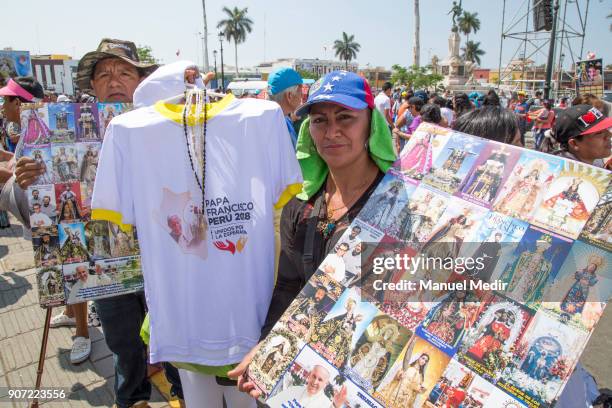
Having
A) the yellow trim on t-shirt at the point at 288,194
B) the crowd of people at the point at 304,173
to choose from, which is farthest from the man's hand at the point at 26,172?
the yellow trim on t-shirt at the point at 288,194

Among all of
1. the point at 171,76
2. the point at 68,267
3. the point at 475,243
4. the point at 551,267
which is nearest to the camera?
the point at 551,267

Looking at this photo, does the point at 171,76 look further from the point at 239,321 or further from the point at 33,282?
the point at 33,282

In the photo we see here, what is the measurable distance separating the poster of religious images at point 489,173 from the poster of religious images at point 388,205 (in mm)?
169

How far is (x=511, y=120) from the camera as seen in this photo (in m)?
2.13

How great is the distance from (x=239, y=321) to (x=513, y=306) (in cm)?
97

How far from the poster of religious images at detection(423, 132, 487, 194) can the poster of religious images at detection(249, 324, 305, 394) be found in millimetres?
649

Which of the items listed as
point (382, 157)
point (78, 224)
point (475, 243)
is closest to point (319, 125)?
point (382, 157)

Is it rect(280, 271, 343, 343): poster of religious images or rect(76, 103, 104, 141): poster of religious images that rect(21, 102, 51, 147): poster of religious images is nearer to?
rect(76, 103, 104, 141): poster of religious images

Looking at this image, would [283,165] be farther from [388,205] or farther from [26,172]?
[26,172]

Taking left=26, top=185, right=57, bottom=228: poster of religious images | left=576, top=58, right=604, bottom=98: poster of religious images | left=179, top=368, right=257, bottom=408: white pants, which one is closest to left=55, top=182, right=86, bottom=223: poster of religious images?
left=26, top=185, right=57, bottom=228: poster of religious images

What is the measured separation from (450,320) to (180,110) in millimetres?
1197

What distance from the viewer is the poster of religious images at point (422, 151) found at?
1.24 metres

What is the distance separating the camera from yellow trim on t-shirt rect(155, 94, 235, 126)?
58.1 inches

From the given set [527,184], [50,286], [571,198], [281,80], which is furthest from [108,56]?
[571,198]
